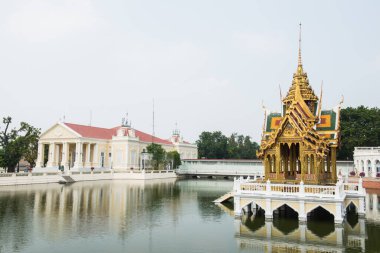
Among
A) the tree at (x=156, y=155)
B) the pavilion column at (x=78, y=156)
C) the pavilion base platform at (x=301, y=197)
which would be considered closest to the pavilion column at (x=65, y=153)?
the pavilion column at (x=78, y=156)

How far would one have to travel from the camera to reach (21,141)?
44.9m

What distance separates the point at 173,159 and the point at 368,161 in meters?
30.9

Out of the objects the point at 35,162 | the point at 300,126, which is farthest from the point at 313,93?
the point at 35,162

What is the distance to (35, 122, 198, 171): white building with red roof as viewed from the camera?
180 ft

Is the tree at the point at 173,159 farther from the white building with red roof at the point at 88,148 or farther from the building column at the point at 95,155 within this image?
the building column at the point at 95,155

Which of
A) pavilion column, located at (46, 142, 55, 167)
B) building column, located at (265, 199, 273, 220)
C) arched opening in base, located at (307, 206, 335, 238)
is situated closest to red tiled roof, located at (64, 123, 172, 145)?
pavilion column, located at (46, 142, 55, 167)

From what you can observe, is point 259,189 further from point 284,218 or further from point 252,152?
Answer: point 252,152

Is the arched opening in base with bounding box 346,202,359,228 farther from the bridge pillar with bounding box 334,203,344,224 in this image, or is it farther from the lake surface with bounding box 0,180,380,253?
the bridge pillar with bounding box 334,203,344,224

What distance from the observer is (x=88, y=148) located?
55812 millimetres

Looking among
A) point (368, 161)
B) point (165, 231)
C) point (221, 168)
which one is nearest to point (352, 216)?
point (165, 231)

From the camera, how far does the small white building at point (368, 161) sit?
40.9 m

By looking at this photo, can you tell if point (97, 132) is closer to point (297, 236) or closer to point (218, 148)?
point (218, 148)

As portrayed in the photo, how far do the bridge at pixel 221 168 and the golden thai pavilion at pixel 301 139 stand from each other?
32.0m

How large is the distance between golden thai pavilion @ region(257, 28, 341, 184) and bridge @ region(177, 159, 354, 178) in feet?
105
